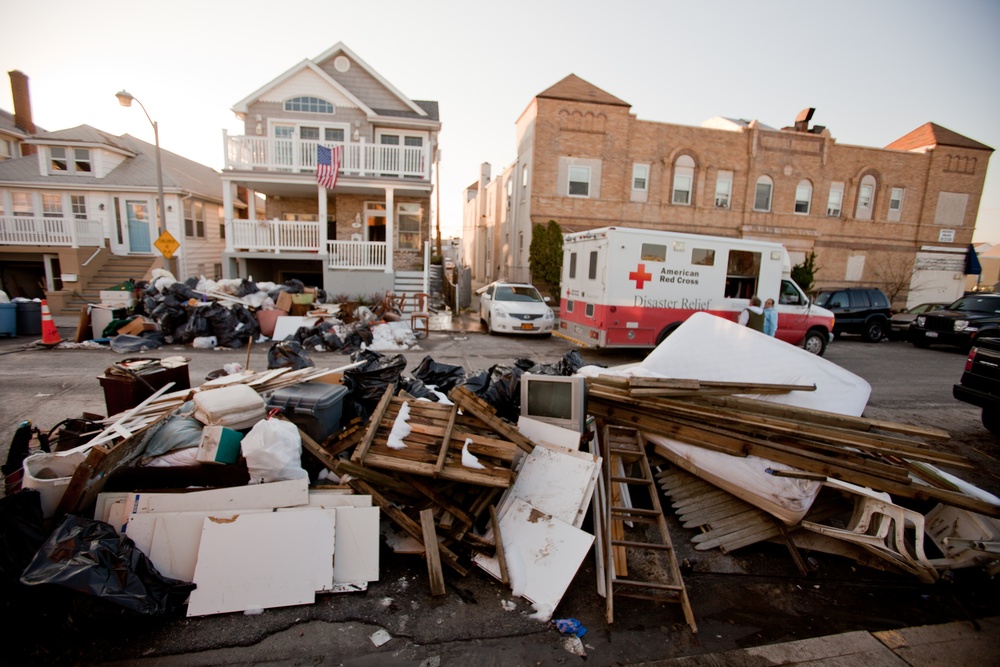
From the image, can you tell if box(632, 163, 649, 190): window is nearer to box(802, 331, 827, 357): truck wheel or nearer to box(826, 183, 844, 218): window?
box(826, 183, 844, 218): window

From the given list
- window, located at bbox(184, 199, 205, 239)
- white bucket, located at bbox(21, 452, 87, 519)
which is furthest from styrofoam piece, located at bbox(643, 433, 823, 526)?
window, located at bbox(184, 199, 205, 239)

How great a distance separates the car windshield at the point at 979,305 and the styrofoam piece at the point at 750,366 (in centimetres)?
1391

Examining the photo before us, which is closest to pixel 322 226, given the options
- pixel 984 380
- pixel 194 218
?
pixel 194 218

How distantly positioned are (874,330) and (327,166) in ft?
62.4

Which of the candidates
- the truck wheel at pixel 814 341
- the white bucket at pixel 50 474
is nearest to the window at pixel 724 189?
the truck wheel at pixel 814 341

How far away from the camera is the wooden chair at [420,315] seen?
1292 centimetres

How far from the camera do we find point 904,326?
16.2 m

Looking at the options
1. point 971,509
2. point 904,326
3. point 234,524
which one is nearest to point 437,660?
point 234,524

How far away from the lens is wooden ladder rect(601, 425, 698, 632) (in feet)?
10.4

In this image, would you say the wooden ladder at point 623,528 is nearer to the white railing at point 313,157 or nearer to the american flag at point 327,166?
the american flag at point 327,166

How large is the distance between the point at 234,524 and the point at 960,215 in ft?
113

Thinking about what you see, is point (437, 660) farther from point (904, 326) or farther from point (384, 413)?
point (904, 326)

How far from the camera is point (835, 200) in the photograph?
2366cm

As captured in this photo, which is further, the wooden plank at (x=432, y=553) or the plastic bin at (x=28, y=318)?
the plastic bin at (x=28, y=318)
